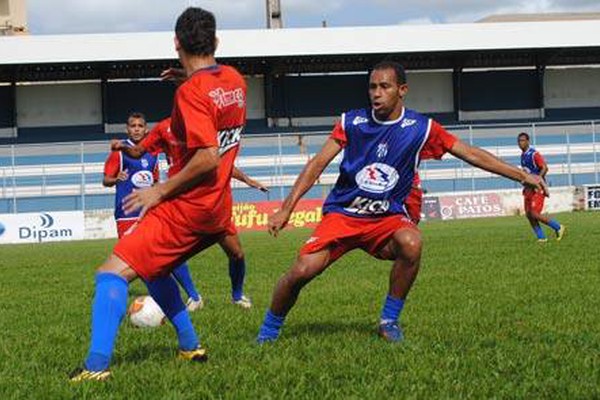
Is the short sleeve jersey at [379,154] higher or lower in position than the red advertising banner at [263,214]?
higher

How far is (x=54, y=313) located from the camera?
892 centimetres

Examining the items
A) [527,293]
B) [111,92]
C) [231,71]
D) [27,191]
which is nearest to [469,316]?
[527,293]

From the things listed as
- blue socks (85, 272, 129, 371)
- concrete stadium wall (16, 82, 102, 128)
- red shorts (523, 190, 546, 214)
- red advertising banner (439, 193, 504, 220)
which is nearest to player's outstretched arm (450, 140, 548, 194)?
blue socks (85, 272, 129, 371)

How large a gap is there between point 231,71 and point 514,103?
45193 millimetres

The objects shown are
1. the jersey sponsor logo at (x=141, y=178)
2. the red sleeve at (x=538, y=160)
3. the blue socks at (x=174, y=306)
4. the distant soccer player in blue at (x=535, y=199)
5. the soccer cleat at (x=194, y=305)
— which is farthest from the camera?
the red sleeve at (x=538, y=160)

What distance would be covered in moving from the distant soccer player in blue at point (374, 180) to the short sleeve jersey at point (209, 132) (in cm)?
97

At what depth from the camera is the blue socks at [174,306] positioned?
215 inches

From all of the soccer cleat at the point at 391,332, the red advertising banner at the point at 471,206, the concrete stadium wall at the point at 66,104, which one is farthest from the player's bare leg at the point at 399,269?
the concrete stadium wall at the point at 66,104

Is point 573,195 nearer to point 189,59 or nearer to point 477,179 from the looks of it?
point 477,179

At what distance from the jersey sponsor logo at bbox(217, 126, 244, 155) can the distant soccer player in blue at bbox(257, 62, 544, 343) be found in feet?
2.97

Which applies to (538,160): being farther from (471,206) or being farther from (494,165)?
(471,206)

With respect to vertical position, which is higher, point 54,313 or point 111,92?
point 111,92

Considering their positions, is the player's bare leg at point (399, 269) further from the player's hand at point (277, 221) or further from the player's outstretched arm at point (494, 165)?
the player's hand at point (277, 221)

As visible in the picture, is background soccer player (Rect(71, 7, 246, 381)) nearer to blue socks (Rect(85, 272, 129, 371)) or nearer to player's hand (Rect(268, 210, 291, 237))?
blue socks (Rect(85, 272, 129, 371))
